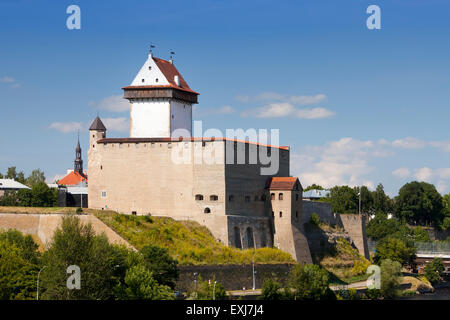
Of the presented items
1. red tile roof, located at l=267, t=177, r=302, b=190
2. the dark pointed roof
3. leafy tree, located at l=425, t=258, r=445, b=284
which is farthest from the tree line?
the dark pointed roof

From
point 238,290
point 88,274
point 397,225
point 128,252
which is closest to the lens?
point 88,274

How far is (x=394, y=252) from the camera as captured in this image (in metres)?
96.2

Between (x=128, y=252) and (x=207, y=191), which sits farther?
(x=207, y=191)

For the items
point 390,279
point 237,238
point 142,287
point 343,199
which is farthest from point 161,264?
point 343,199

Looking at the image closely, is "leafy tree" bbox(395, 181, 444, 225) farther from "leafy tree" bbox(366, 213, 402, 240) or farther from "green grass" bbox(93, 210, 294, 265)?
"green grass" bbox(93, 210, 294, 265)

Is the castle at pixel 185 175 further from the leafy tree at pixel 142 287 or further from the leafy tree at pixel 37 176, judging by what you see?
the leafy tree at pixel 37 176

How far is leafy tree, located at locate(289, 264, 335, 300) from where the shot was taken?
66.9 metres

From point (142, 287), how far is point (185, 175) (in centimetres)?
2068

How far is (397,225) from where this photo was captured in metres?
118

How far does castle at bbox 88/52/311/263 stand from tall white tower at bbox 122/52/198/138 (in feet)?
0.31
